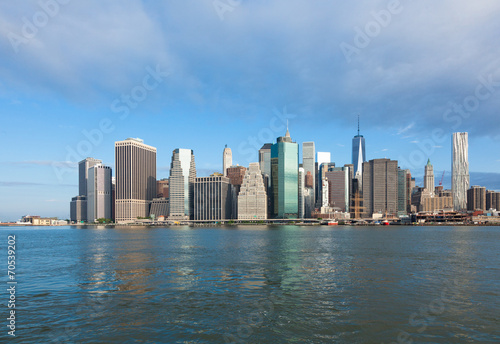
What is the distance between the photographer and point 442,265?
65.2m

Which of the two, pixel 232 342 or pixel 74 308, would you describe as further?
pixel 74 308

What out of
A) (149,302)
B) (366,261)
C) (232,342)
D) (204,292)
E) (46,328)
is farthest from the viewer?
(366,261)

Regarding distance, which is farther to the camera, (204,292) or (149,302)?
(204,292)

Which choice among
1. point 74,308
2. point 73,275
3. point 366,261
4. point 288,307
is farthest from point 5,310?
point 366,261

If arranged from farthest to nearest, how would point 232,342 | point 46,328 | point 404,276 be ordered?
point 404,276 → point 46,328 → point 232,342

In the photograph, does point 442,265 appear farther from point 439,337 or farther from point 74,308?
point 74,308

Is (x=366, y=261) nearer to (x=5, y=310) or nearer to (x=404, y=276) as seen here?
(x=404, y=276)

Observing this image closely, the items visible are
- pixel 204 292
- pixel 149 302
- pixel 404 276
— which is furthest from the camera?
pixel 404 276

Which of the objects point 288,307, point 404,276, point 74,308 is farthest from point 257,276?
point 74,308

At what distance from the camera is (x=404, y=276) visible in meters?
53.8

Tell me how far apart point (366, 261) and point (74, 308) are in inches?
2138

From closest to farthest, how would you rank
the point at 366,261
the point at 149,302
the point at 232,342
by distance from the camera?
the point at 232,342 → the point at 149,302 → the point at 366,261

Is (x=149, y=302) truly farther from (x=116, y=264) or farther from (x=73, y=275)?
(x=116, y=264)

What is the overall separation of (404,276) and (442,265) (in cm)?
1643
